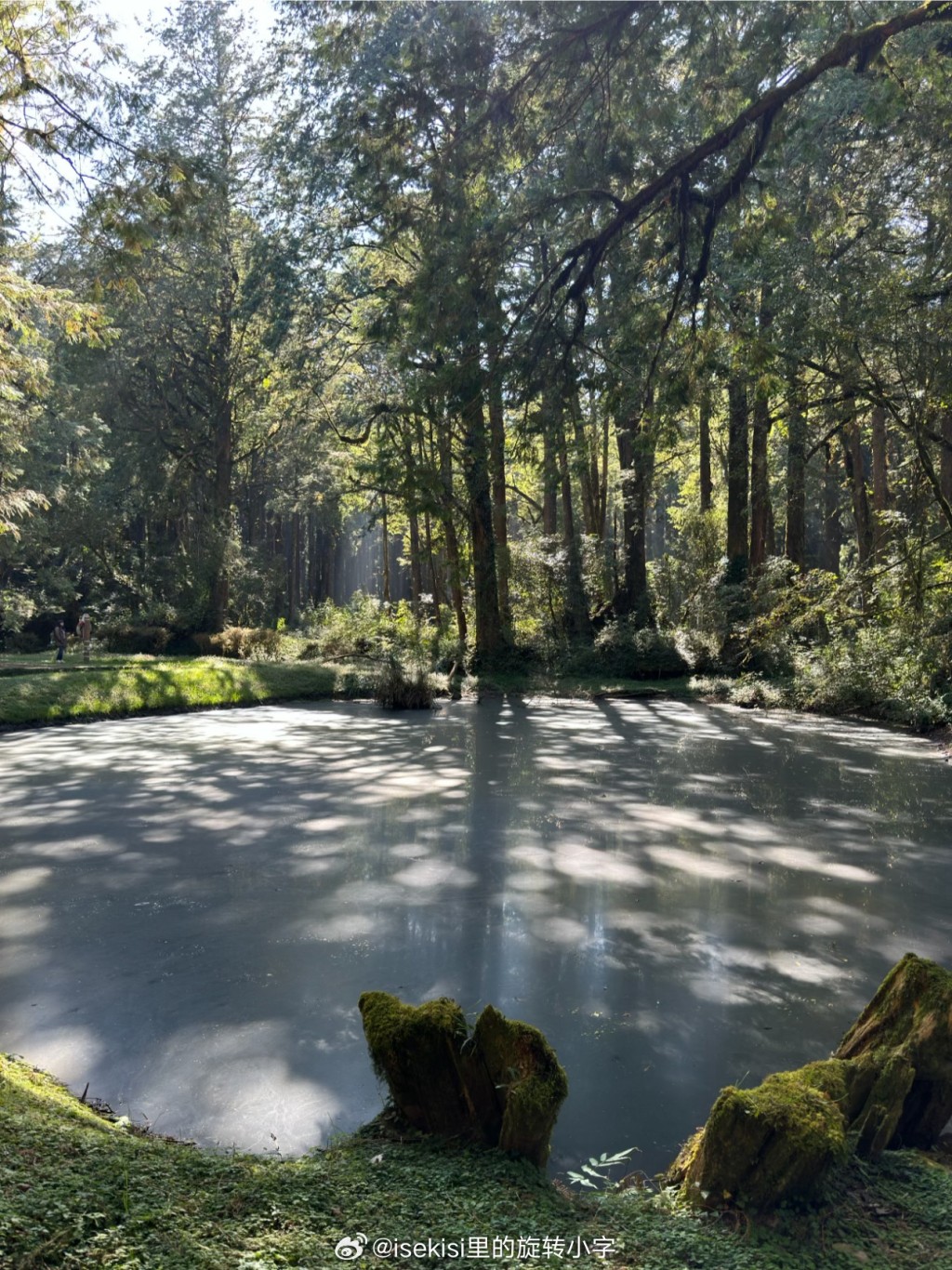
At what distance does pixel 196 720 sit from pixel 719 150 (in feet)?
33.6

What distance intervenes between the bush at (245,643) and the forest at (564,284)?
91 centimetres

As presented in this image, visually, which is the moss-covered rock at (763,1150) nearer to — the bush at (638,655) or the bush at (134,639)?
the bush at (638,655)

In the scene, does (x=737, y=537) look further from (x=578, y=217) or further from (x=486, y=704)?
(x=578, y=217)

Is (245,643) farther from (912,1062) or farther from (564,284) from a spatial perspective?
(912,1062)

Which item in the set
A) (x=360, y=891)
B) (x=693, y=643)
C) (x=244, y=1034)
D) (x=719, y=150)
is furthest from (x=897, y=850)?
(x=693, y=643)

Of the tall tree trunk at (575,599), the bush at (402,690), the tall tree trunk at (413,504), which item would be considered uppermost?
the tall tree trunk at (413,504)

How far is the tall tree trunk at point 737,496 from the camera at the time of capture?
18.8 metres

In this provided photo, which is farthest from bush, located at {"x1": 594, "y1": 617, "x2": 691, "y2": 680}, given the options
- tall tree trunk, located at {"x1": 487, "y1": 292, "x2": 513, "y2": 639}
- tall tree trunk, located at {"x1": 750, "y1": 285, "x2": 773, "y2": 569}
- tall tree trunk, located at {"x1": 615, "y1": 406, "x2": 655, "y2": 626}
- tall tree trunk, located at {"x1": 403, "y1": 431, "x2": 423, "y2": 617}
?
tall tree trunk, located at {"x1": 403, "y1": 431, "x2": 423, "y2": 617}

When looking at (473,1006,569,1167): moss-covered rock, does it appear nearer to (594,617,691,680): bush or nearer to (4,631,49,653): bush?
(594,617,691,680): bush

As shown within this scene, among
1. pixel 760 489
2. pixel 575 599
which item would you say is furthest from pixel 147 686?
pixel 760 489

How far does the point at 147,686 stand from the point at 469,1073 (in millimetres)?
14011

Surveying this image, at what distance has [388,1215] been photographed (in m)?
2.13

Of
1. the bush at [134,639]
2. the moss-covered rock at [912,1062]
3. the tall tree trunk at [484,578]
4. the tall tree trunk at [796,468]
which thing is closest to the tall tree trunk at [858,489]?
the tall tree trunk at [796,468]

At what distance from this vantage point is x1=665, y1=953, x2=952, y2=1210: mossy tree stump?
2.28 m
